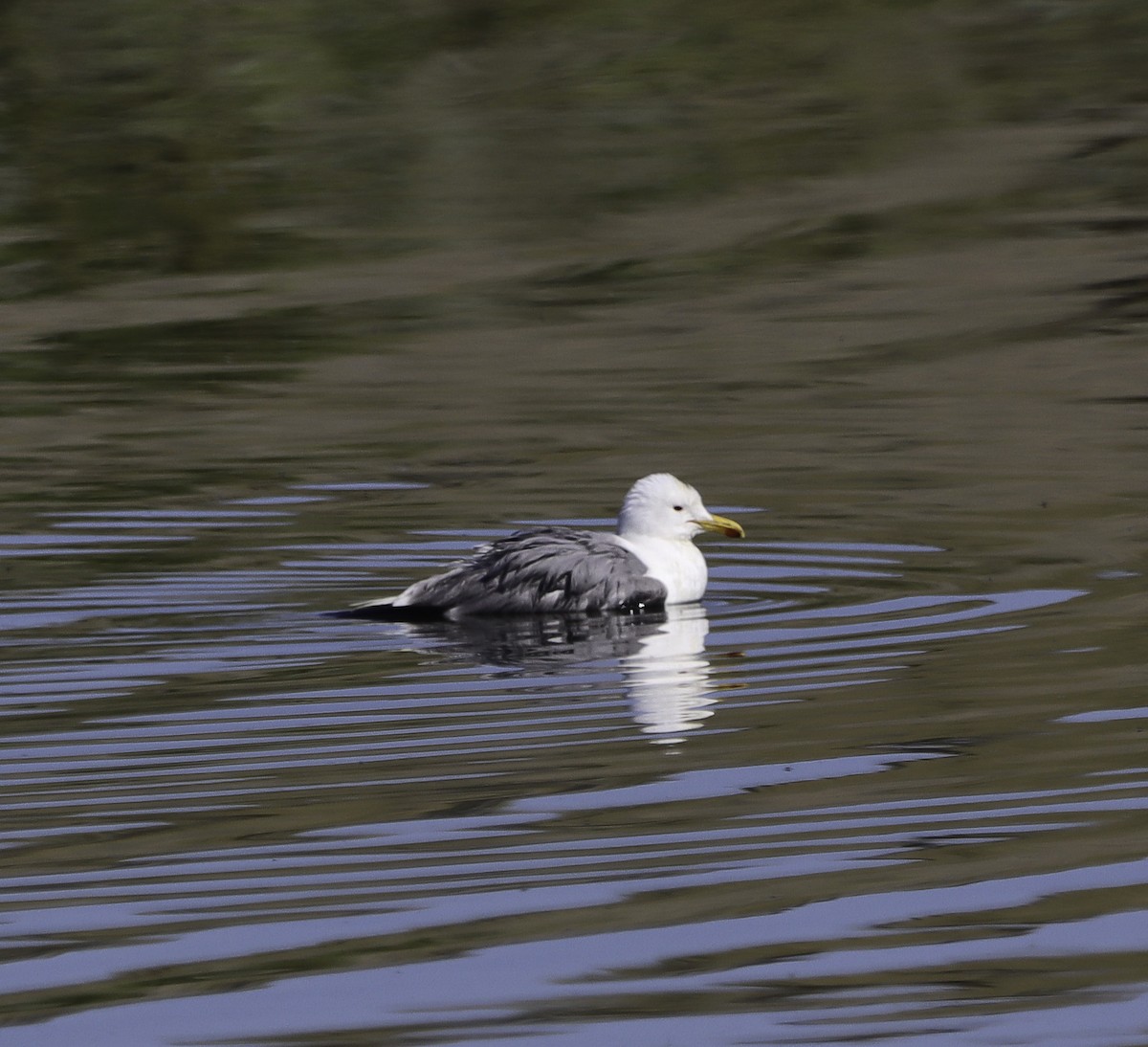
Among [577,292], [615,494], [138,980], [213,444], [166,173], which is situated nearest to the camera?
[138,980]

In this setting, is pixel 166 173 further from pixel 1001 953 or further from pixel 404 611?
pixel 1001 953

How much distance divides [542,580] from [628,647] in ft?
2.51

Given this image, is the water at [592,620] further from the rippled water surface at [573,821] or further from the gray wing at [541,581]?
the gray wing at [541,581]

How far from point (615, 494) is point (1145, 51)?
21.7m

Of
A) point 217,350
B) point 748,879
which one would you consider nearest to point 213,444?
point 217,350

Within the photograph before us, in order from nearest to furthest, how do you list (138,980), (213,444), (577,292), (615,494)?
(138,980) < (615,494) < (213,444) < (577,292)

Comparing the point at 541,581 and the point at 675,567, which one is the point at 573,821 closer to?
the point at 541,581

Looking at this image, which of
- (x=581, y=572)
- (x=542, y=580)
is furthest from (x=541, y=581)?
(x=581, y=572)

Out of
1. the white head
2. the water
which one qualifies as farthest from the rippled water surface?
the white head

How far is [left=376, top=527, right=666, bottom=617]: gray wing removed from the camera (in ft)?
34.7

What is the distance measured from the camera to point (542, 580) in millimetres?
10734

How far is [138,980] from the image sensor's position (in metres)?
5.52

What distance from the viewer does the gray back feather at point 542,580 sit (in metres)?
10.6

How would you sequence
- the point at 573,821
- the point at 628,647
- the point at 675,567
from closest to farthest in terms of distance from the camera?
the point at 573,821 < the point at 628,647 < the point at 675,567
